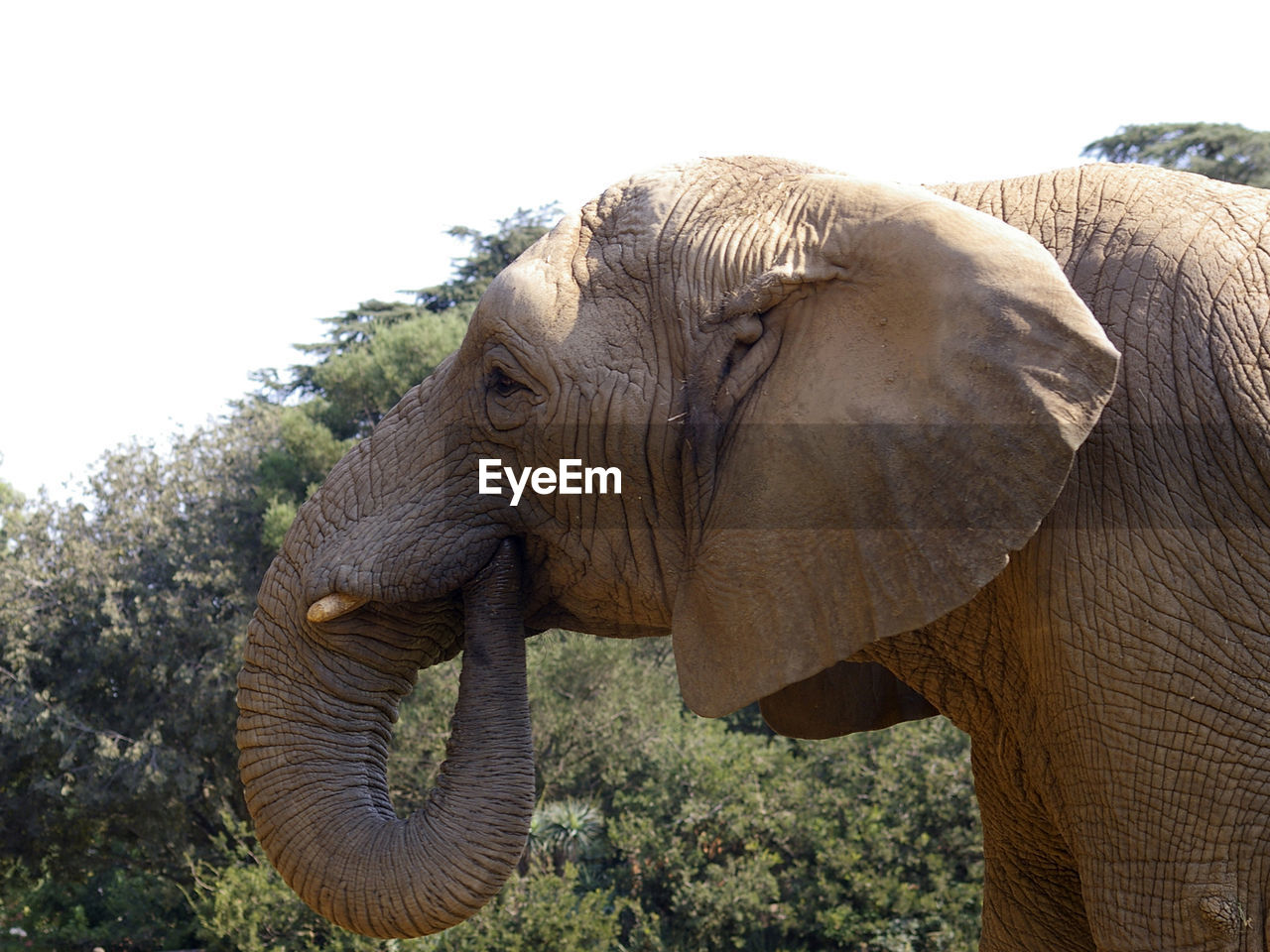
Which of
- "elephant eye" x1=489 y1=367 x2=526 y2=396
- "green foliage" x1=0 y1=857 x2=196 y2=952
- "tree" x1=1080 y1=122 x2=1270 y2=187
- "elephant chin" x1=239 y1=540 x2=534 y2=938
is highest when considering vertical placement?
"tree" x1=1080 y1=122 x2=1270 y2=187

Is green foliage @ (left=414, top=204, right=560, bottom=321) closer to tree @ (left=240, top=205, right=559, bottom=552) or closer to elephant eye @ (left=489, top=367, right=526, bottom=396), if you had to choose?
tree @ (left=240, top=205, right=559, bottom=552)

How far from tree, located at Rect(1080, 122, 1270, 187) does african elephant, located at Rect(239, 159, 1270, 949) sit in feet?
70.0

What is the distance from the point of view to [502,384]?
2748 millimetres

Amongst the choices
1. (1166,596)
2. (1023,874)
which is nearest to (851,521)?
(1166,596)

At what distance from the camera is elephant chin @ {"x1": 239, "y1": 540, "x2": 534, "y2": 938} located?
2.73 m

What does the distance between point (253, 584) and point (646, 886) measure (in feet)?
29.4

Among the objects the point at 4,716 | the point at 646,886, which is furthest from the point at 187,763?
the point at 646,886

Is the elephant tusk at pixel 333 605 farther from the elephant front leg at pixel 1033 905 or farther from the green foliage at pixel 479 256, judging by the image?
the green foliage at pixel 479 256

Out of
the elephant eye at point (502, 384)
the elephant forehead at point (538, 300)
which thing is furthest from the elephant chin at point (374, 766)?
the elephant forehead at point (538, 300)

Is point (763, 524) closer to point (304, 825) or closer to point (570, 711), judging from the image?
point (304, 825)

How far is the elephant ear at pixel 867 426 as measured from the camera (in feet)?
7.11

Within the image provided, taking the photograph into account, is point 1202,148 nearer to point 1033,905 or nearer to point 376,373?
point 376,373

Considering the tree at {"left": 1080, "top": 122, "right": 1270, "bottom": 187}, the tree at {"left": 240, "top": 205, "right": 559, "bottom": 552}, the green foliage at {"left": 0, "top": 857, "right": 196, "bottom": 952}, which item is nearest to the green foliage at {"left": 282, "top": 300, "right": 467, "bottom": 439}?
the tree at {"left": 240, "top": 205, "right": 559, "bottom": 552}

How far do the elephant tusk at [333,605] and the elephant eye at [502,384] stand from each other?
1.73ft
